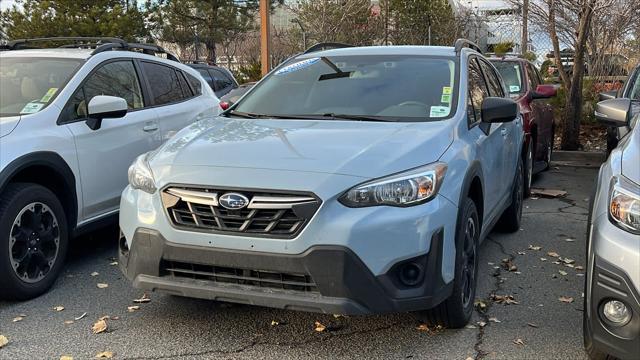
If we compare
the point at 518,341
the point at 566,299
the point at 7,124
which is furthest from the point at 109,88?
the point at 566,299

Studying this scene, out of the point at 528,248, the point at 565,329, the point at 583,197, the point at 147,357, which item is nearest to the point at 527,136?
the point at 583,197

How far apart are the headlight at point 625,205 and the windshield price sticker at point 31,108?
3.77m

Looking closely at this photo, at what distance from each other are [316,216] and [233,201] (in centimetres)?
43

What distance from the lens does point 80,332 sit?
372 cm

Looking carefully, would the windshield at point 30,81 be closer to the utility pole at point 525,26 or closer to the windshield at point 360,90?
the windshield at point 360,90

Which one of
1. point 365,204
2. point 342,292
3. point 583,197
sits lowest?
point 583,197

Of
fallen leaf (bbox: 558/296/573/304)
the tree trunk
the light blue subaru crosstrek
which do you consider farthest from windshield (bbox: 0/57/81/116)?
the tree trunk

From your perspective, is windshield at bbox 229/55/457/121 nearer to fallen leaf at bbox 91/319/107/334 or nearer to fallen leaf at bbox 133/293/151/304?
fallen leaf at bbox 133/293/151/304

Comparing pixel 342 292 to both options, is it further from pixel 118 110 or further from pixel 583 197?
pixel 583 197

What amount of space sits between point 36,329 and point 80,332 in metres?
0.29

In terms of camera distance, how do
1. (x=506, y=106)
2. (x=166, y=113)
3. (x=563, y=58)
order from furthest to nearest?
(x=563, y=58) → (x=166, y=113) → (x=506, y=106)

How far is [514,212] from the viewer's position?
5.79 m

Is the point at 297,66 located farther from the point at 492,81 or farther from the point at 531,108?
the point at 531,108

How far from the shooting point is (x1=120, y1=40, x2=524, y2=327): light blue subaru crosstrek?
9.96 ft
